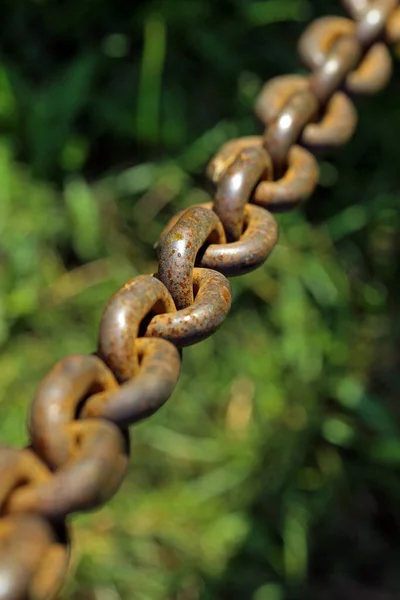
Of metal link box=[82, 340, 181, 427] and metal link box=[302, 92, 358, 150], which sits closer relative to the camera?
metal link box=[82, 340, 181, 427]

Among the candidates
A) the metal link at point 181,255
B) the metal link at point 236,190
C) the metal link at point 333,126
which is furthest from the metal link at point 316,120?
the metal link at point 181,255

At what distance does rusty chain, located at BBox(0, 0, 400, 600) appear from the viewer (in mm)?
498

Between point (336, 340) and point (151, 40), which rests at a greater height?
point (151, 40)

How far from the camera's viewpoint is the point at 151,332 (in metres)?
0.61

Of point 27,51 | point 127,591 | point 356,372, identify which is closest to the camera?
point 127,591

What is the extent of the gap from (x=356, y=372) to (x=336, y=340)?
0.25ft

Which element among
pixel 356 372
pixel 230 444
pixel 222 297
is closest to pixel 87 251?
pixel 230 444

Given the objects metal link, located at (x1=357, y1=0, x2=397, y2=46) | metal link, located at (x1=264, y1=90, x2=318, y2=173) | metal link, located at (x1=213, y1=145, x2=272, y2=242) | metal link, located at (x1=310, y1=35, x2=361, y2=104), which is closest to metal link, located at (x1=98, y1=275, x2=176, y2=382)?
metal link, located at (x1=213, y1=145, x2=272, y2=242)

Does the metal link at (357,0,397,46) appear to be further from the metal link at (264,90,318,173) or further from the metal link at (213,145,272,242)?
the metal link at (213,145,272,242)

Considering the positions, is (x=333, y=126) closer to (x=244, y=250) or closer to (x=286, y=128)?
(x=286, y=128)

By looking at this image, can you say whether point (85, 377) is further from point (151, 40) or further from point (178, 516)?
point (151, 40)

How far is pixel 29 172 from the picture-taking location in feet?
5.42

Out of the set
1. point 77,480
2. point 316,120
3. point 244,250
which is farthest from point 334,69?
point 77,480

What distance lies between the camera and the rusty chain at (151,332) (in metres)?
0.50
